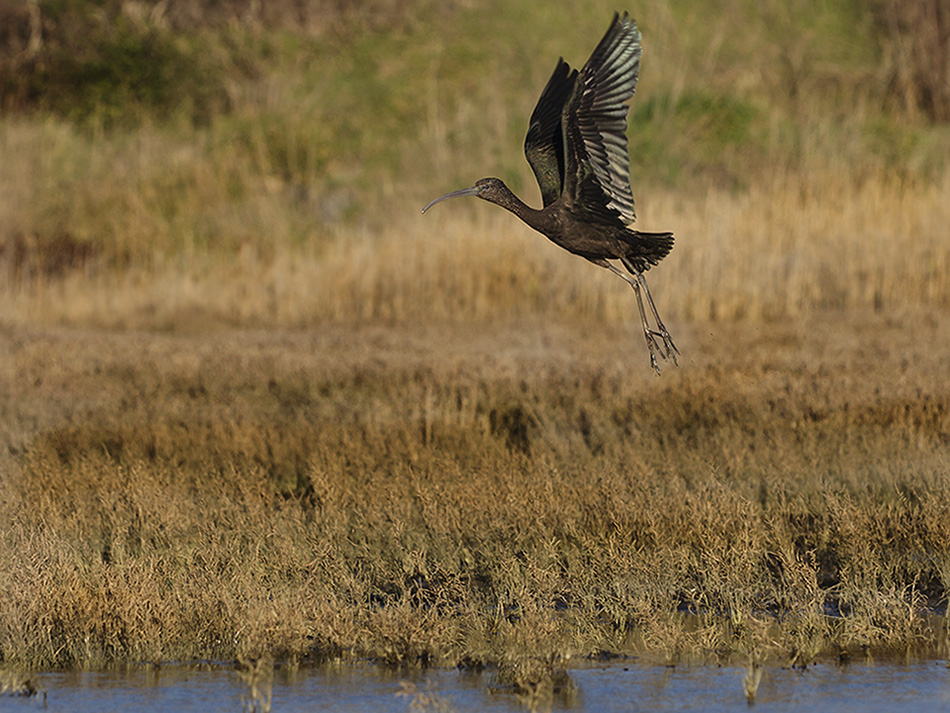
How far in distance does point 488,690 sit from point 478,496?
223 cm

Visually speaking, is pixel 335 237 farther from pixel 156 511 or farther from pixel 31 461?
pixel 156 511

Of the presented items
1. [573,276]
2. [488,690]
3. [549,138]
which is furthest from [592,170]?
[573,276]

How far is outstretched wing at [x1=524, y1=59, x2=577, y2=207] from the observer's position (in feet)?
24.0

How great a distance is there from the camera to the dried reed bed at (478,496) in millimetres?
6727

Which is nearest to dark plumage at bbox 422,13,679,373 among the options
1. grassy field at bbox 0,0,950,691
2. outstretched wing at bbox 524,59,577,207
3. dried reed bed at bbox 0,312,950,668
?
outstretched wing at bbox 524,59,577,207

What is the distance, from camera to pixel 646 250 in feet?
25.7

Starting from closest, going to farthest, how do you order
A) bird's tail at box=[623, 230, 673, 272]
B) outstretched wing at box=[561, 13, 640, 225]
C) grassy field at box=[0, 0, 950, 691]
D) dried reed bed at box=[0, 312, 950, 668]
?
dried reed bed at box=[0, 312, 950, 668] → grassy field at box=[0, 0, 950, 691] → outstretched wing at box=[561, 13, 640, 225] → bird's tail at box=[623, 230, 673, 272]

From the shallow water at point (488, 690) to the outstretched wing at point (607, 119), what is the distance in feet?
7.50

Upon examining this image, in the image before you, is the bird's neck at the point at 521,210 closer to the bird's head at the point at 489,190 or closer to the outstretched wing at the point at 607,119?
the bird's head at the point at 489,190

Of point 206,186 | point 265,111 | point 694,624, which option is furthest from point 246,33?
point 694,624

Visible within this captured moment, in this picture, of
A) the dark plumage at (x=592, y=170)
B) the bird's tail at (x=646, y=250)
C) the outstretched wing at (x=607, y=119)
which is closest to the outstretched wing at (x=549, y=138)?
the dark plumage at (x=592, y=170)

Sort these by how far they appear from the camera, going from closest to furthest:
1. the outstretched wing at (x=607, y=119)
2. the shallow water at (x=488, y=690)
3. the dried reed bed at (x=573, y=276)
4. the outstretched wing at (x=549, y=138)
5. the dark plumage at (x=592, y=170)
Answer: the shallow water at (x=488, y=690)
the outstretched wing at (x=549, y=138)
the dark plumage at (x=592, y=170)
the outstretched wing at (x=607, y=119)
the dried reed bed at (x=573, y=276)

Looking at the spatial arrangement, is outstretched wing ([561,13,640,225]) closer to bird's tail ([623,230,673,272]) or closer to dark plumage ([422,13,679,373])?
dark plumage ([422,13,679,373])

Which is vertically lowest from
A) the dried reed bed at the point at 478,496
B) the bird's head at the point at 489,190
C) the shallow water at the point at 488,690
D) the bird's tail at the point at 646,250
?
the shallow water at the point at 488,690
